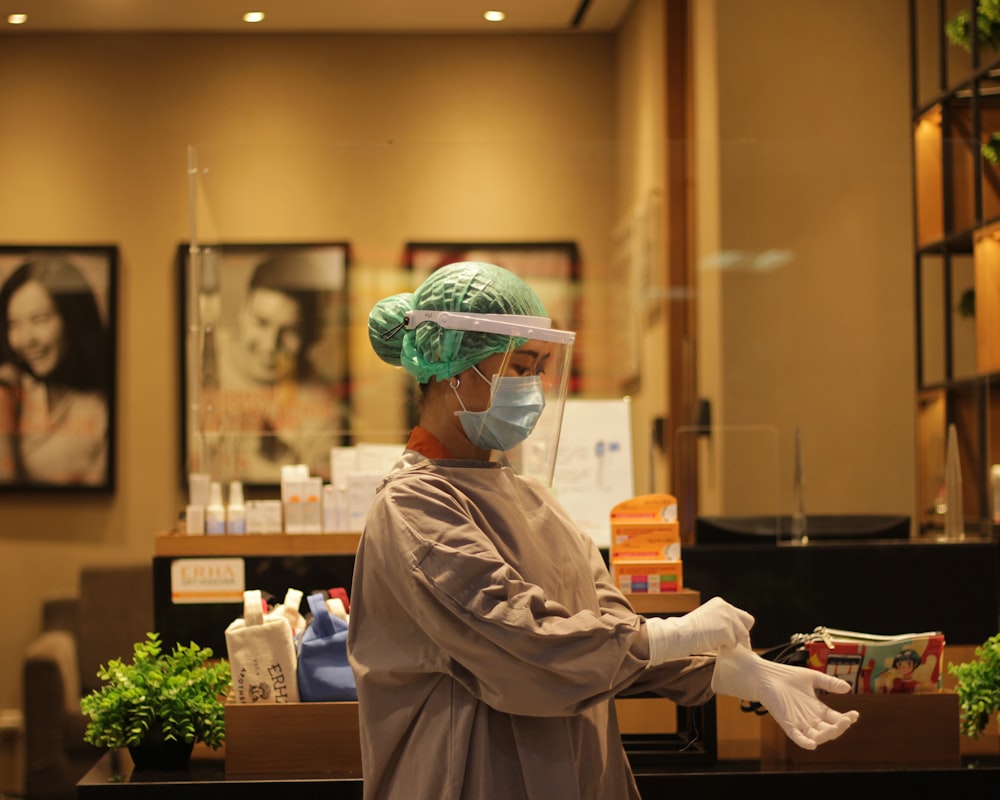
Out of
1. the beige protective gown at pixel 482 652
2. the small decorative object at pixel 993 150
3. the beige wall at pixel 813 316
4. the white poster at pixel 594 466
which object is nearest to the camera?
the beige protective gown at pixel 482 652

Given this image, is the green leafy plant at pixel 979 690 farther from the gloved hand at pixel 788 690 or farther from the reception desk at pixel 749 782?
the gloved hand at pixel 788 690

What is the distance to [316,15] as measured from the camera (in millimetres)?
5488

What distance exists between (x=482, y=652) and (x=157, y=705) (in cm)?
104

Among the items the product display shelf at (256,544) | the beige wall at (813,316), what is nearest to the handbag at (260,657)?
the product display shelf at (256,544)

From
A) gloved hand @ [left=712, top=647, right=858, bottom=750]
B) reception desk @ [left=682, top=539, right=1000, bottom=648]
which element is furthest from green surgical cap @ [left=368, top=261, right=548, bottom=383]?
reception desk @ [left=682, top=539, right=1000, bottom=648]

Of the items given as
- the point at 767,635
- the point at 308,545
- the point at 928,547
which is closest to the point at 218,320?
the point at 308,545

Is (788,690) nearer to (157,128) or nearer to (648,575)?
(648,575)

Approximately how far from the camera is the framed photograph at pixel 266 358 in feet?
11.1

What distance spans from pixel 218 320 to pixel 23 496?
8.62 feet

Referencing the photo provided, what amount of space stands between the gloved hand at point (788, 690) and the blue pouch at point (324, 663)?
82 centimetres

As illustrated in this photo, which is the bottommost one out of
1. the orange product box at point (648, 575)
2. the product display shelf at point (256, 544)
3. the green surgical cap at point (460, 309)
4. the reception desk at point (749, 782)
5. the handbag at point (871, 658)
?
the reception desk at point (749, 782)

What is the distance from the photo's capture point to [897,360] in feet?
12.7

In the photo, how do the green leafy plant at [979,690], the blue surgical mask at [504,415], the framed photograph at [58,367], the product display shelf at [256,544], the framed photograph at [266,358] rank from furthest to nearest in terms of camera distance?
the framed photograph at [58,367] → the framed photograph at [266,358] → the product display shelf at [256,544] → the green leafy plant at [979,690] → the blue surgical mask at [504,415]

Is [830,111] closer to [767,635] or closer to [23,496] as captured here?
[767,635]
